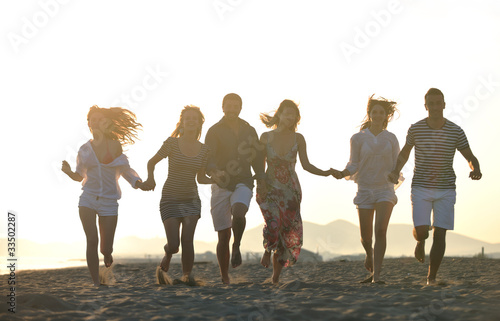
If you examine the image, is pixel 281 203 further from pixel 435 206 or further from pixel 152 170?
pixel 435 206

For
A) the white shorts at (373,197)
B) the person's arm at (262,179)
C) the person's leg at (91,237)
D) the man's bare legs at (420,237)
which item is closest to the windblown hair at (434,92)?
the white shorts at (373,197)

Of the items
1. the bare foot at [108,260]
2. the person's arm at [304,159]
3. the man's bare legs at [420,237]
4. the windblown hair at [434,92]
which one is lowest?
the bare foot at [108,260]

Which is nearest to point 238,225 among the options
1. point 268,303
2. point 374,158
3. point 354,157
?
point 354,157

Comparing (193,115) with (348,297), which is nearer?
(348,297)

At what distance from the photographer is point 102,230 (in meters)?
7.95

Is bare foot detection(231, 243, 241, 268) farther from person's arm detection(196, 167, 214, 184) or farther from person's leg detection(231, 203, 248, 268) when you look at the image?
person's arm detection(196, 167, 214, 184)

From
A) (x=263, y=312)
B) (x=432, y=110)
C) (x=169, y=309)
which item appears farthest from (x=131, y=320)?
(x=432, y=110)

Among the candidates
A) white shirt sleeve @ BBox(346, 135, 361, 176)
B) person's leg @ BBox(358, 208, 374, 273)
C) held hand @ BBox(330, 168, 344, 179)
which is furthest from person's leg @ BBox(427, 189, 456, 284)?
held hand @ BBox(330, 168, 344, 179)

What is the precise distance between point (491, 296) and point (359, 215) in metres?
2.78

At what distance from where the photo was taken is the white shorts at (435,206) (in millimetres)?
7703

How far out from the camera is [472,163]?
26.0 feet

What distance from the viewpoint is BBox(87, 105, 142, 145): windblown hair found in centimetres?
838

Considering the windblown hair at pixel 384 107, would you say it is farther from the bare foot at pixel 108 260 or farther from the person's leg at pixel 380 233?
the bare foot at pixel 108 260

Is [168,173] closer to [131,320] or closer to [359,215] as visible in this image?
[359,215]
